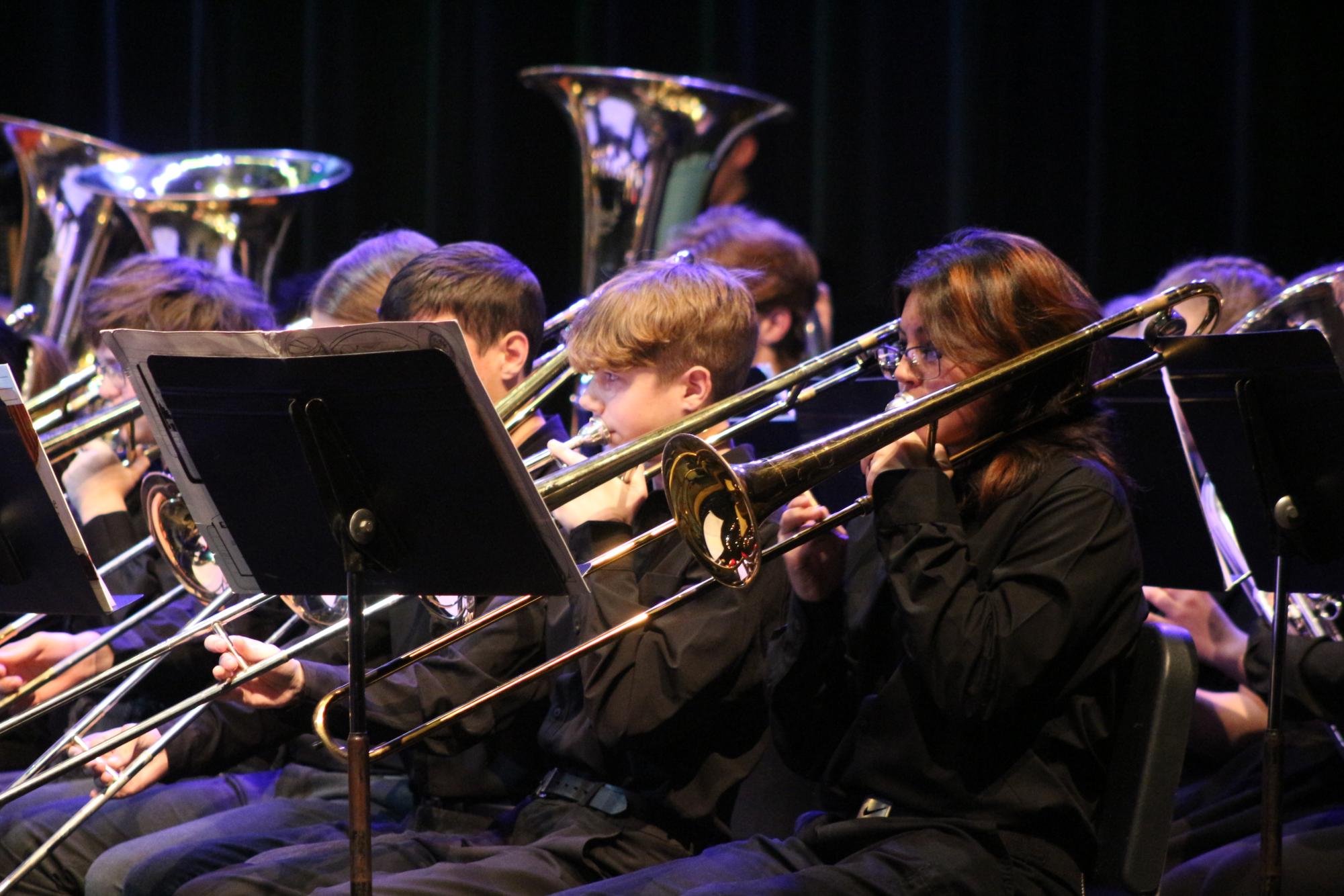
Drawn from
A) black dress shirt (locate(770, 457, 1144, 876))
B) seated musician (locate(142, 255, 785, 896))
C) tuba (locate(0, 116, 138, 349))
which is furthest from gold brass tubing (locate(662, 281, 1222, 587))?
tuba (locate(0, 116, 138, 349))

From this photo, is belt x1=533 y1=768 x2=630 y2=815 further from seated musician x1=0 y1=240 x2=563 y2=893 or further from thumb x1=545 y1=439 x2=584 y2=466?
thumb x1=545 y1=439 x2=584 y2=466

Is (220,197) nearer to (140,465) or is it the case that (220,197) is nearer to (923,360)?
(140,465)

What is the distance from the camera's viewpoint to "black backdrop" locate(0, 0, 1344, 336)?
3865mm

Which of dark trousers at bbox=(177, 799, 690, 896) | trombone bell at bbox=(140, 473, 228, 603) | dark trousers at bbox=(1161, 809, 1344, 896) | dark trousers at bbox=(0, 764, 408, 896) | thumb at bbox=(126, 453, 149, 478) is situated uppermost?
trombone bell at bbox=(140, 473, 228, 603)

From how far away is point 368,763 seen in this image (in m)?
1.74

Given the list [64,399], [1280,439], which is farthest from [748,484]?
[64,399]

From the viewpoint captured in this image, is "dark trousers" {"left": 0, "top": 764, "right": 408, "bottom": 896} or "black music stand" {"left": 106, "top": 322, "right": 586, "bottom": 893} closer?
"black music stand" {"left": 106, "top": 322, "right": 586, "bottom": 893}

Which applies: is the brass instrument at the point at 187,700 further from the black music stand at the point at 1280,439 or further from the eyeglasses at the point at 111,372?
the black music stand at the point at 1280,439

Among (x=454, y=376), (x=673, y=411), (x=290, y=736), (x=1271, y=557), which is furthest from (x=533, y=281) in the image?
(x=1271, y=557)

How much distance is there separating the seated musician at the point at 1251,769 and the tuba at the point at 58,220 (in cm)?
332

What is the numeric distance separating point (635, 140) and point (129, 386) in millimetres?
1567

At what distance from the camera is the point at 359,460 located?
69.2 inches

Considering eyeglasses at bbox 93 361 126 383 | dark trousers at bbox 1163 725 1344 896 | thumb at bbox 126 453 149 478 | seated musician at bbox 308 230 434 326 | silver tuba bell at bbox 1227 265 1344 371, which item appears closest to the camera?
silver tuba bell at bbox 1227 265 1344 371

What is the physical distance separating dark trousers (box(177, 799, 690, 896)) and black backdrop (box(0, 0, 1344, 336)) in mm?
1354
